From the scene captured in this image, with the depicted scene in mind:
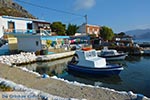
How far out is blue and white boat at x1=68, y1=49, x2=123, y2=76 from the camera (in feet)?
64.8

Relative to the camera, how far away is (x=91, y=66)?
67.8ft

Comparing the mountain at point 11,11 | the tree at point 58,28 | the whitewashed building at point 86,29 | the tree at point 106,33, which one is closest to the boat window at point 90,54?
the tree at point 58,28

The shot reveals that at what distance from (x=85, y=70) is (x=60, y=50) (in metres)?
15.0

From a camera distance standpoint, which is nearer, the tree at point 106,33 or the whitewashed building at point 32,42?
the whitewashed building at point 32,42

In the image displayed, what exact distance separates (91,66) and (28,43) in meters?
18.7

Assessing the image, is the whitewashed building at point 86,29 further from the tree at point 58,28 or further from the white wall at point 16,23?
the white wall at point 16,23

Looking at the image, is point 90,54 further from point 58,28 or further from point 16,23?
point 58,28

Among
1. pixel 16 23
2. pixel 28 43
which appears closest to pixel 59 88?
pixel 28 43

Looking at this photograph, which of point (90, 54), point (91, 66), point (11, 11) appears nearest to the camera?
point (91, 66)

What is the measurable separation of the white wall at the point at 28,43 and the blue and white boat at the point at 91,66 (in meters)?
13.2

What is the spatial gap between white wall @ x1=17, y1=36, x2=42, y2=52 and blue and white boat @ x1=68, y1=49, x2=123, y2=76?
43.2ft

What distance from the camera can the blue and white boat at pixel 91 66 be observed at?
64.8 feet

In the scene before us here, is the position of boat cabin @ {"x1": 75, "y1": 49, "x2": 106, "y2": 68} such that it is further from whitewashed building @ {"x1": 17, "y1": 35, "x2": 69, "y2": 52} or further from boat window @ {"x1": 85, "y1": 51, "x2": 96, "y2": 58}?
whitewashed building @ {"x1": 17, "y1": 35, "x2": 69, "y2": 52}

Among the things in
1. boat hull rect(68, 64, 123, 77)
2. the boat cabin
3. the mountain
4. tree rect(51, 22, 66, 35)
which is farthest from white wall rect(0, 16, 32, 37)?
boat hull rect(68, 64, 123, 77)
